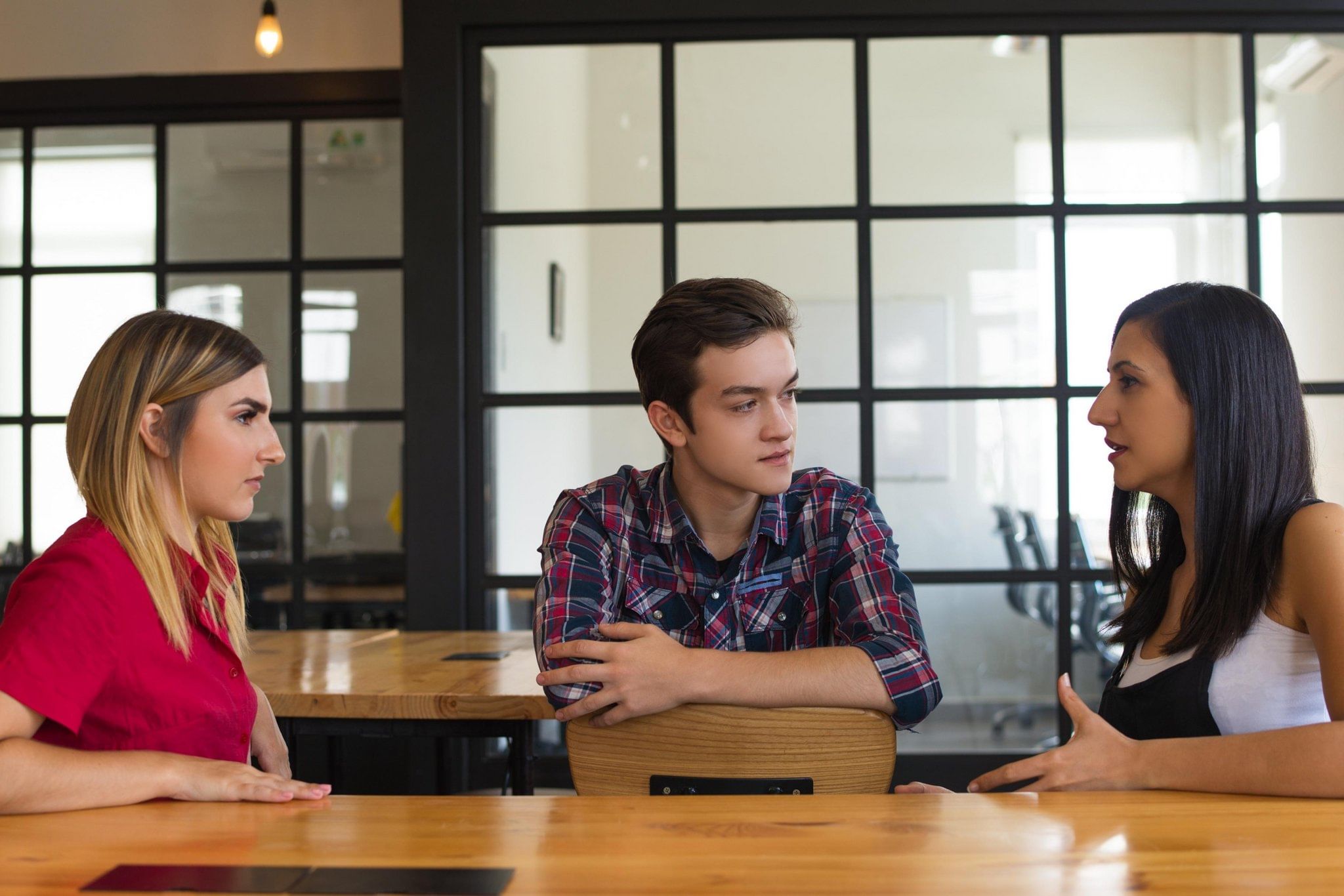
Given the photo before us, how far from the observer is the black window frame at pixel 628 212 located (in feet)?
11.2

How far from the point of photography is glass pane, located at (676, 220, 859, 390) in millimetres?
3488

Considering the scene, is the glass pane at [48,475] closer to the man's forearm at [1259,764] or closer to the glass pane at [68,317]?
the glass pane at [68,317]

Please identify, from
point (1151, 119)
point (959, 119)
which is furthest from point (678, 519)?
point (1151, 119)

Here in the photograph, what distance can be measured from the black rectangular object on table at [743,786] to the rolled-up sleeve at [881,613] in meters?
0.25

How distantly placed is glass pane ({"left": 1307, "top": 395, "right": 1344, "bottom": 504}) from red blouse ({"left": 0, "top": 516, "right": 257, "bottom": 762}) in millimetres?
3185

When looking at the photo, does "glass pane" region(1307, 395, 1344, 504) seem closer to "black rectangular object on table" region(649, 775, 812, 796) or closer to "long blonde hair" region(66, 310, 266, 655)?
"black rectangular object on table" region(649, 775, 812, 796)

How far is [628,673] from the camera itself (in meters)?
1.30

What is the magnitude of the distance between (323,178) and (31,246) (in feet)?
3.48

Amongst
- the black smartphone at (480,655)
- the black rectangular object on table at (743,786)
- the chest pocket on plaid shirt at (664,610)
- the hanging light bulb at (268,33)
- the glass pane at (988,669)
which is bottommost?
the glass pane at (988,669)

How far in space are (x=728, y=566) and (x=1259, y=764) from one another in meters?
0.75

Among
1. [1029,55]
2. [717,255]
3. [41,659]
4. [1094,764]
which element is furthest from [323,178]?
[1094,764]

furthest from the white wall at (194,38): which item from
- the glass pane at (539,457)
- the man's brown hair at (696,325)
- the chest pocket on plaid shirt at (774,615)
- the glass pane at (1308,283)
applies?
the chest pocket on plaid shirt at (774,615)

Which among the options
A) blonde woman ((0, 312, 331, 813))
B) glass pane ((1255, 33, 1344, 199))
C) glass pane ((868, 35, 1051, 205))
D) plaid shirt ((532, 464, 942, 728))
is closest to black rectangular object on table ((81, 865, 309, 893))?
blonde woman ((0, 312, 331, 813))

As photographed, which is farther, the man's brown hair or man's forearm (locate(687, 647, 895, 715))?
the man's brown hair
